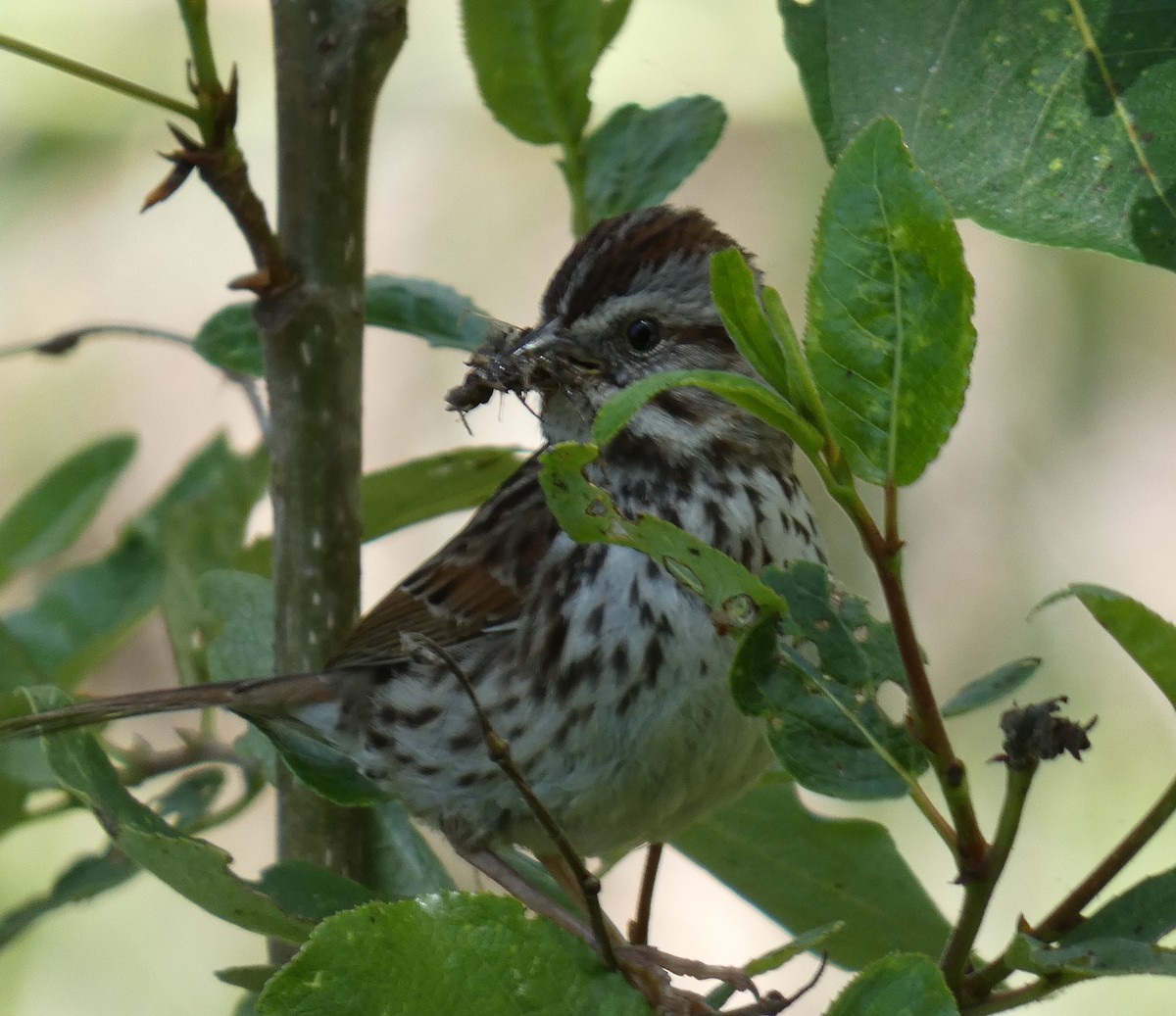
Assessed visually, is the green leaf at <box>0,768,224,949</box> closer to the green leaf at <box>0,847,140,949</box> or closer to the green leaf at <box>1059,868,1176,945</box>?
the green leaf at <box>0,847,140,949</box>

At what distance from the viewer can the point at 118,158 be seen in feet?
14.3

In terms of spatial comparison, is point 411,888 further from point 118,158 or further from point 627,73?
point 118,158

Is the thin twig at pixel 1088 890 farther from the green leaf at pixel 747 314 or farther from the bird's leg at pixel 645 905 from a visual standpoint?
the bird's leg at pixel 645 905

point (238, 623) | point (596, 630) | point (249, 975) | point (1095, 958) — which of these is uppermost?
point (238, 623)

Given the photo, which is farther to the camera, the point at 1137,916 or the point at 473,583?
the point at 473,583

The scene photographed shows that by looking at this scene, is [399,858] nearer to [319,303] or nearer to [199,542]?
[199,542]

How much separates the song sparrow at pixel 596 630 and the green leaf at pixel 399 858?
88mm

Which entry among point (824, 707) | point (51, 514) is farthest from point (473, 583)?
point (824, 707)

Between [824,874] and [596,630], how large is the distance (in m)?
0.34

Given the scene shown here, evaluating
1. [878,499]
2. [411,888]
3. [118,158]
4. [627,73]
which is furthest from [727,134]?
[411,888]

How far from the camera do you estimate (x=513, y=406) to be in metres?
3.83

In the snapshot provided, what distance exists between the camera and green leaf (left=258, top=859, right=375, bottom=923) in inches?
57.4

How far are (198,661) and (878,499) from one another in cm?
202

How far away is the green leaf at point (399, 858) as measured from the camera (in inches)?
65.2
